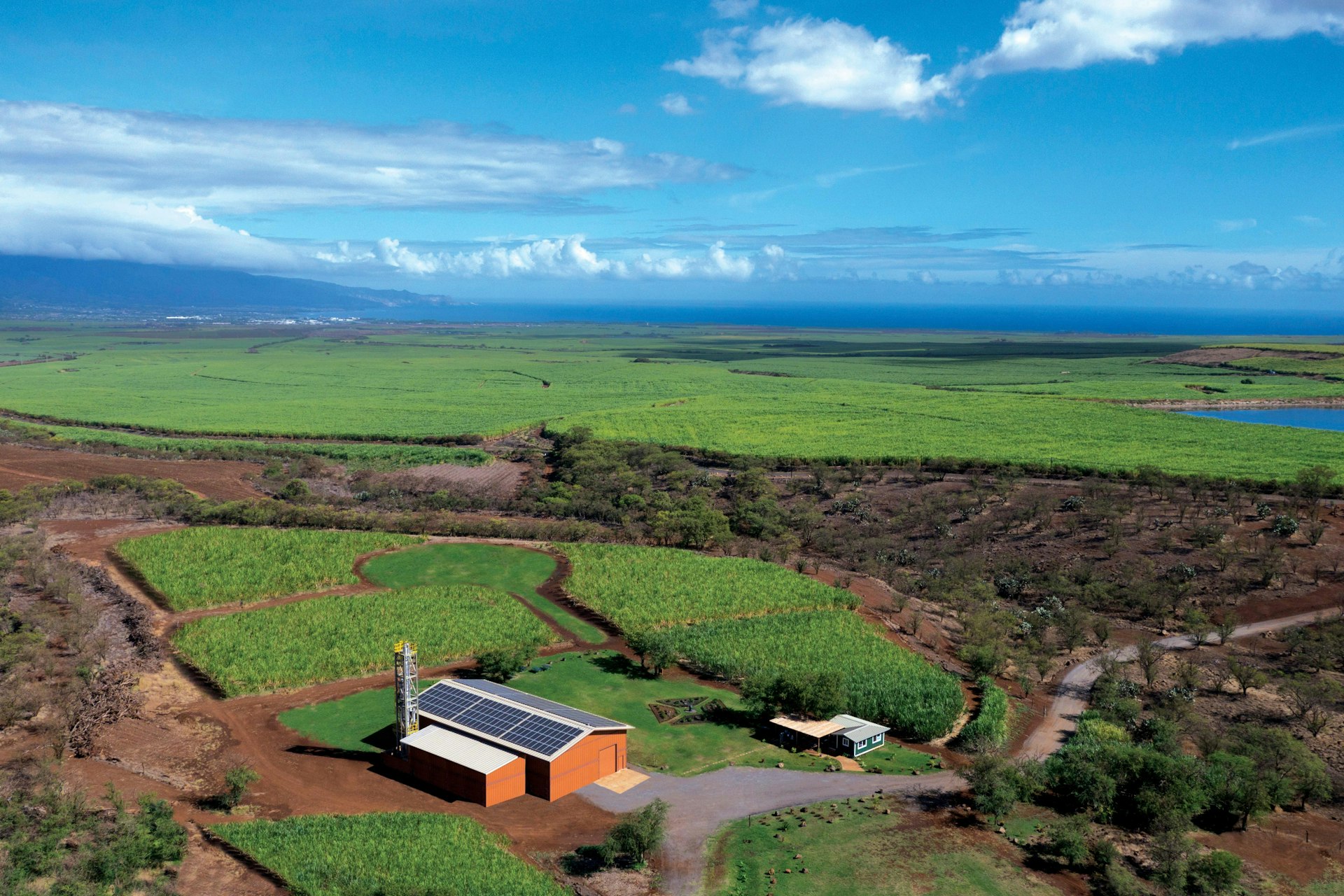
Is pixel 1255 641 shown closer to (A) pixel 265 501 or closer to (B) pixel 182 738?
(B) pixel 182 738

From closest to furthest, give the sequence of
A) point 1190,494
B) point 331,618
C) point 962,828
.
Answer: point 962,828 < point 331,618 < point 1190,494

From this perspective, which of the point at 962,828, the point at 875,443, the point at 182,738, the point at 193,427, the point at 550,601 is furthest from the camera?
the point at 193,427

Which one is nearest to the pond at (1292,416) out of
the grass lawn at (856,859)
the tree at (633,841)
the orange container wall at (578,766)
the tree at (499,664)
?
the tree at (499,664)

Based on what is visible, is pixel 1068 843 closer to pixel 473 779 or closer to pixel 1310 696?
pixel 1310 696

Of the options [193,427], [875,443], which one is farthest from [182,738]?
[193,427]

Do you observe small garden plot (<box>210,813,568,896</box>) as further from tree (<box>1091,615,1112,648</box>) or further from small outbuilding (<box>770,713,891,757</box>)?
tree (<box>1091,615,1112,648</box>)

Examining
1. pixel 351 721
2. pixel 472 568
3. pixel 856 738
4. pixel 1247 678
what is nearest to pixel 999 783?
pixel 856 738
